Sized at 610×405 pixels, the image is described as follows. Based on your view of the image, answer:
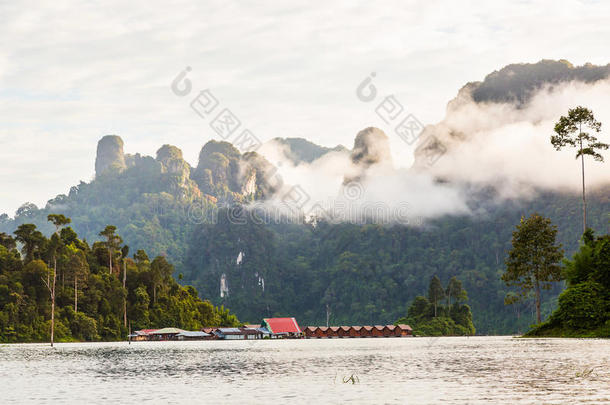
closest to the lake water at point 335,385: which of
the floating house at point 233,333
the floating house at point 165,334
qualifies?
the floating house at point 165,334

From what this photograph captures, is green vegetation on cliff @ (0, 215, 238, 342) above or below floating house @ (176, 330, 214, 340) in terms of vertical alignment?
above

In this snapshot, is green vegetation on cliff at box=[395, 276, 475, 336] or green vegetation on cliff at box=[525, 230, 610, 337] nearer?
green vegetation on cliff at box=[525, 230, 610, 337]

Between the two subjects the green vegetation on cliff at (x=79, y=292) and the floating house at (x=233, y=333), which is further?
the floating house at (x=233, y=333)

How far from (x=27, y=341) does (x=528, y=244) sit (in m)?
91.7

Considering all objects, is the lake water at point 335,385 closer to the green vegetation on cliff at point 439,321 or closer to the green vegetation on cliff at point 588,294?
the green vegetation on cliff at point 588,294

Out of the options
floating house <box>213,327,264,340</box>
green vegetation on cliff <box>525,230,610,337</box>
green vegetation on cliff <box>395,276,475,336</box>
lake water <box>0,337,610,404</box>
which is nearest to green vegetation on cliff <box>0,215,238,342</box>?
floating house <box>213,327,264,340</box>

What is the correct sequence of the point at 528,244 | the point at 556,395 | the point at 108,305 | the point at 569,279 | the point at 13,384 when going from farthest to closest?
1. the point at 108,305
2. the point at 528,244
3. the point at 569,279
4. the point at 13,384
5. the point at 556,395

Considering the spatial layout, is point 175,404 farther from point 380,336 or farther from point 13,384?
point 380,336

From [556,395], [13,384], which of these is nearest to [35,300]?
[13,384]

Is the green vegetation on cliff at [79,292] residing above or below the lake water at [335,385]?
above

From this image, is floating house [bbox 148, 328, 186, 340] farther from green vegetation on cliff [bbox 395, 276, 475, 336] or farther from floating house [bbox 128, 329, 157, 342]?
green vegetation on cliff [bbox 395, 276, 475, 336]

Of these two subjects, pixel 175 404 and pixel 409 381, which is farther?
pixel 409 381

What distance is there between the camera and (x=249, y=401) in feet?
95.6

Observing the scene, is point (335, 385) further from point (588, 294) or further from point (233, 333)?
point (233, 333)
